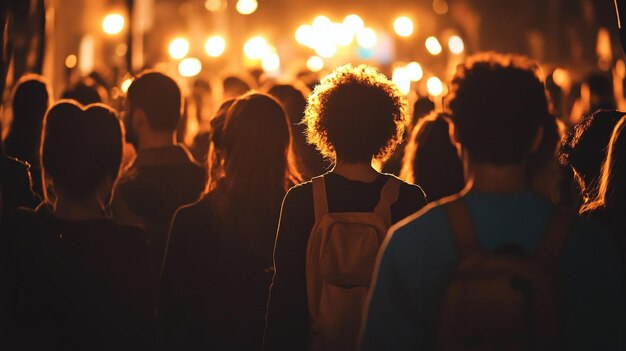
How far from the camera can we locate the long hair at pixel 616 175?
492 cm

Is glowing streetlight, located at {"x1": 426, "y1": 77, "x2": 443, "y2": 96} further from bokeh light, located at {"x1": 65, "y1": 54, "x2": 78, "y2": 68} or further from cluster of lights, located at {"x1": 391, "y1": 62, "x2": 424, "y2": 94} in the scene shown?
bokeh light, located at {"x1": 65, "y1": 54, "x2": 78, "y2": 68}

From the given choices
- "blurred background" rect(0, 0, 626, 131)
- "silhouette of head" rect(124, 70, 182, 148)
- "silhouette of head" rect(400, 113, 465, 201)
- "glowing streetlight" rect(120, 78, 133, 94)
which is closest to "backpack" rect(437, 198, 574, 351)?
"blurred background" rect(0, 0, 626, 131)

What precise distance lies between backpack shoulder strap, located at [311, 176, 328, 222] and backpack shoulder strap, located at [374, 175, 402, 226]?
0.23 m

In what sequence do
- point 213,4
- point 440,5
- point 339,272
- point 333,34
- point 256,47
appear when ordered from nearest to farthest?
point 339,272
point 256,47
point 333,34
point 213,4
point 440,5

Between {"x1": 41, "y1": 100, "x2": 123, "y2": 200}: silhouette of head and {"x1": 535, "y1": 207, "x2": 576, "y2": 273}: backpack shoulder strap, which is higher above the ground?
{"x1": 41, "y1": 100, "x2": 123, "y2": 200}: silhouette of head

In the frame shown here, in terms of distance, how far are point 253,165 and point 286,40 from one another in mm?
67893

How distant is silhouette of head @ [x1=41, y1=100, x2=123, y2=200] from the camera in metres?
5.25

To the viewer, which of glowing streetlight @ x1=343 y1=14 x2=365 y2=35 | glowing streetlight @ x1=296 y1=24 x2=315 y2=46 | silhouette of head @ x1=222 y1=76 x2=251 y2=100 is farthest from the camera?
glowing streetlight @ x1=296 y1=24 x2=315 y2=46

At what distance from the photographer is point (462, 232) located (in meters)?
3.66

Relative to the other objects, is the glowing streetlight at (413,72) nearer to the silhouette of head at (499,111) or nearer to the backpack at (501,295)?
the silhouette of head at (499,111)

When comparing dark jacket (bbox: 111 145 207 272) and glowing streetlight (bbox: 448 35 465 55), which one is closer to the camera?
dark jacket (bbox: 111 145 207 272)

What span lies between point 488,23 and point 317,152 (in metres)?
57.0

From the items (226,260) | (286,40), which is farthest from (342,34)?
(286,40)

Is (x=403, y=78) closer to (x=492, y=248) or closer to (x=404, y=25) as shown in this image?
(x=404, y=25)
